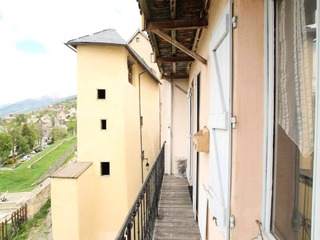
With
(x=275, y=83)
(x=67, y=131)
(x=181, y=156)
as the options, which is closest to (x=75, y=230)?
Answer: (x=181, y=156)

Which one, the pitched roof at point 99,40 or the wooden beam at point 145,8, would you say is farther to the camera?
the pitched roof at point 99,40

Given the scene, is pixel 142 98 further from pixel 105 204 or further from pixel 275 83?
pixel 275 83

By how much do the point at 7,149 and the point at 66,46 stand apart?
39.4m

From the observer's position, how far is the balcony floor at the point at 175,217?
3618 millimetres

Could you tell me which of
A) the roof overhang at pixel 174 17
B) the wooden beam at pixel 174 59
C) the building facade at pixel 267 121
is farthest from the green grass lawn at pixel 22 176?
the building facade at pixel 267 121

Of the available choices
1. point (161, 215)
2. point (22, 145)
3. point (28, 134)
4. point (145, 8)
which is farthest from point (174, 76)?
point (28, 134)

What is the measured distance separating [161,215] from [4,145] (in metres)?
44.1

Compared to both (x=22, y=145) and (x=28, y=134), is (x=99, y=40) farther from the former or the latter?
(x=28, y=134)

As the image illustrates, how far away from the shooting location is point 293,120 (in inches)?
50.6

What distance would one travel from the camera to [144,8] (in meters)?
2.75

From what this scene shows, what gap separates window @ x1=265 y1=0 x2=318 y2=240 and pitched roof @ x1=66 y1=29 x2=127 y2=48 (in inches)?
356

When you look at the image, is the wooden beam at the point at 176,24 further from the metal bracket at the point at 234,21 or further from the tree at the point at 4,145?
the tree at the point at 4,145

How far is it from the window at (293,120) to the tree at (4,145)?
4591 centimetres

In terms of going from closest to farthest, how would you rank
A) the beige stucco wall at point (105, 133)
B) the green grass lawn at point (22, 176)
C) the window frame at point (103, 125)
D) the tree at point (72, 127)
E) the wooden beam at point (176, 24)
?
1. the wooden beam at point (176, 24)
2. the beige stucco wall at point (105, 133)
3. the window frame at point (103, 125)
4. the green grass lawn at point (22, 176)
5. the tree at point (72, 127)
